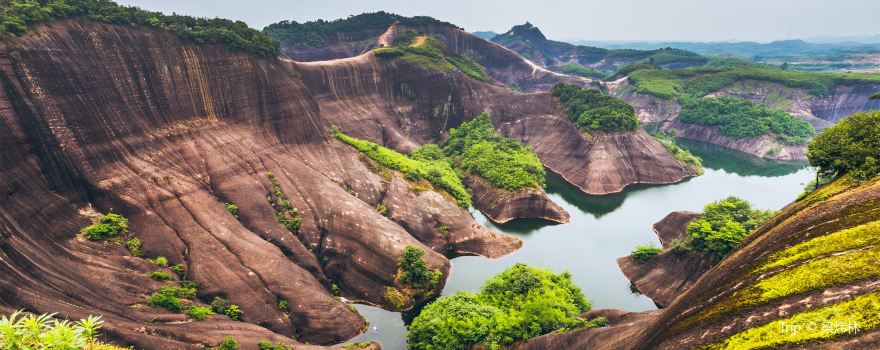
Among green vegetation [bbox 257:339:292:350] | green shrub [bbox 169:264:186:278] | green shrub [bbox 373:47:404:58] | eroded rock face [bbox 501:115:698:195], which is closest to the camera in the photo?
green vegetation [bbox 257:339:292:350]

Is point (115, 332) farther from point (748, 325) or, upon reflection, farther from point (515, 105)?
point (515, 105)

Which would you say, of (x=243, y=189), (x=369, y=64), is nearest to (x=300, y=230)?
(x=243, y=189)

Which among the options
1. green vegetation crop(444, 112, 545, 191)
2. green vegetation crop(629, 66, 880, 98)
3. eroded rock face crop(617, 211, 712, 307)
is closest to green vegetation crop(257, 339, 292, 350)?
eroded rock face crop(617, 211, 712, 307)

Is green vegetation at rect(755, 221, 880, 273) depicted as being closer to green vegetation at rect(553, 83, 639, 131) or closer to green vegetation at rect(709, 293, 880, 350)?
green vegetation at rect(709, 293, 880, 350)

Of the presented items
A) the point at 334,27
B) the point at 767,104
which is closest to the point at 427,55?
the point at 334,27

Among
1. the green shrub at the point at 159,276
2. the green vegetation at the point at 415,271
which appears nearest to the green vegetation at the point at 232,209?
the green shrub at the point at 159,276

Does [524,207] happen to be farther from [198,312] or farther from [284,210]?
[198,312]
